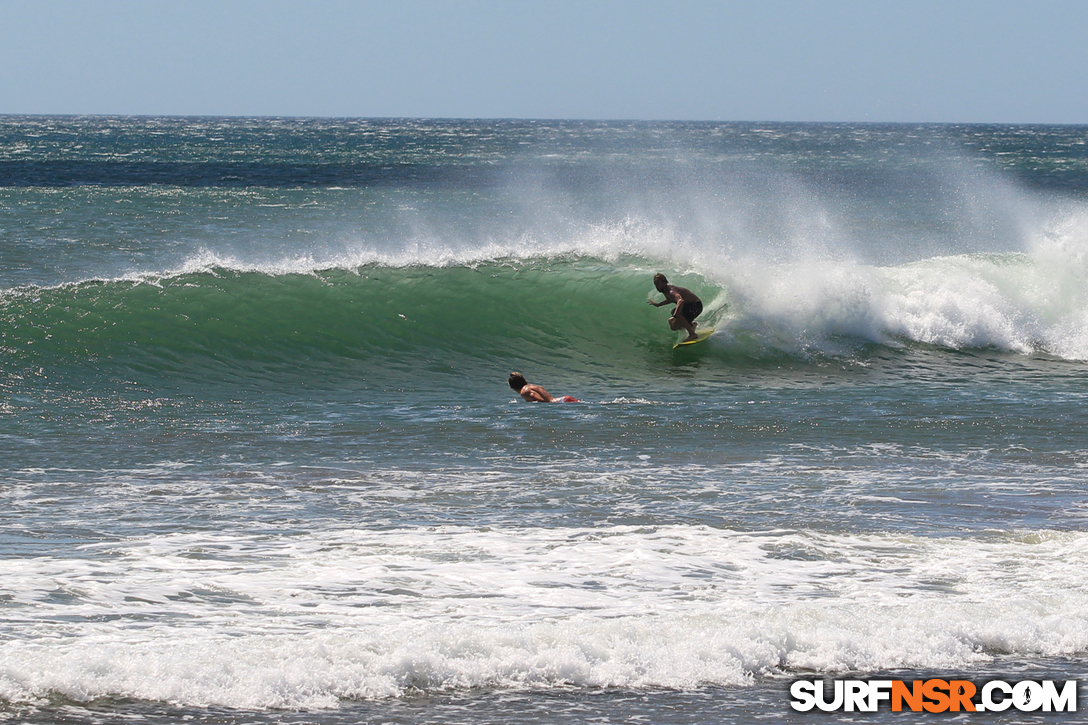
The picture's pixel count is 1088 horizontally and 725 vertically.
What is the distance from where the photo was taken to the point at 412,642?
206 inches

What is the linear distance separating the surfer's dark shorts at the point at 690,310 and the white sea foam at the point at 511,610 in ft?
25.0

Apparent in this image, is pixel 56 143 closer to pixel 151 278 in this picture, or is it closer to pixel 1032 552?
pixel 151 278

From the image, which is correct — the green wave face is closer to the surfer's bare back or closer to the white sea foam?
the surfer's bare back

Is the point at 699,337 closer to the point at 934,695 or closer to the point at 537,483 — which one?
the point at 537,483

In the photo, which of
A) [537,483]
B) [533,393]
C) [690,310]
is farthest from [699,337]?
[537,483]

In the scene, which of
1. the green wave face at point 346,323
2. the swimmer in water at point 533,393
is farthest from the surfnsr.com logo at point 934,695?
the green wave face at point 346,323

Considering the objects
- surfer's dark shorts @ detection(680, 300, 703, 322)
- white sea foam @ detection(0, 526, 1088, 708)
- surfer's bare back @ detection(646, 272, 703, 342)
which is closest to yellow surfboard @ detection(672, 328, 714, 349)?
surfer's bare back @ detection(646, 272, 703, 342)

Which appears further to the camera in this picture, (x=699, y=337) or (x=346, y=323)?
(x=346, y=323)

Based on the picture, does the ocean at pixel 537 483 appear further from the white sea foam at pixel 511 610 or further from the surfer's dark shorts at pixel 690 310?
the surfer's dark shorts at pixel 690 310

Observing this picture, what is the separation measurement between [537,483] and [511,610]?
2.61m

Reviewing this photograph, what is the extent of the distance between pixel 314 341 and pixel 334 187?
33.9 m

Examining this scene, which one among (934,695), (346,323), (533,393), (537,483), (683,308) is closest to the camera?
(934,695)

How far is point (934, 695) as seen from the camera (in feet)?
16.2

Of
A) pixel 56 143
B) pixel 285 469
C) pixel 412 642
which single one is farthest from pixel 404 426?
pixel 56 143
